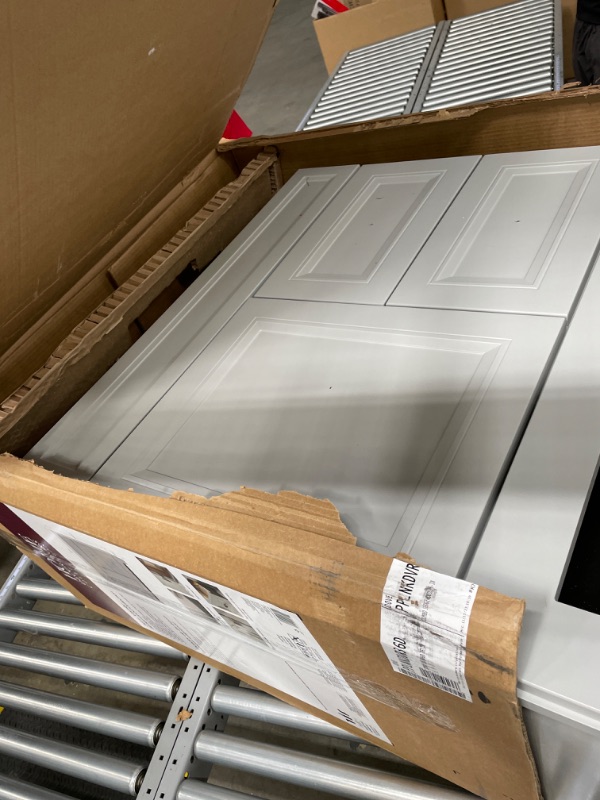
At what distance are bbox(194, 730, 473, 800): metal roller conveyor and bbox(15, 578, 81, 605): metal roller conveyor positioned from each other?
0.50 metres

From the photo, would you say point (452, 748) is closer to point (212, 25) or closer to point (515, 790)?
point (515, 790)

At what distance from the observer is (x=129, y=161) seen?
3.14 feet

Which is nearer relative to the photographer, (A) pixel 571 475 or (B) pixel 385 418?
(A) pixel 571 475

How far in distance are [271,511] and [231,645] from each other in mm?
Answer: 358

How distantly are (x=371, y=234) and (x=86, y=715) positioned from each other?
1030 mm

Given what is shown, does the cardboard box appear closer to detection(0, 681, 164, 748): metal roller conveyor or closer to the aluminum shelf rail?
the aluminum shelf rail

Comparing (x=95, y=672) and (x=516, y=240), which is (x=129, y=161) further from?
(x=95, y=672)

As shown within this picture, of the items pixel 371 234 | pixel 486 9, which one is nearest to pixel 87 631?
pixel 371 234

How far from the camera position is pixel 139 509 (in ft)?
1.85

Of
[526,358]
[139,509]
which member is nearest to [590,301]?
[526,358]

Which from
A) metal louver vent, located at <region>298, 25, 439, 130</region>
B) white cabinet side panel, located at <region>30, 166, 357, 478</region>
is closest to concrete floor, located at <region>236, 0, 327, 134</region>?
metal louver vent, located at <region>298, 25, 439, 130</region>

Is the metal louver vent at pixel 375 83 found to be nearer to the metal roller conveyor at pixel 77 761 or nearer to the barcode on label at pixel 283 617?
the barcode on label at pixel 283 617

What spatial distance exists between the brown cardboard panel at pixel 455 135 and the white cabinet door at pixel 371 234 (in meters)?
0.05

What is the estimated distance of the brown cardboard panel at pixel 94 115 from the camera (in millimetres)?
636
